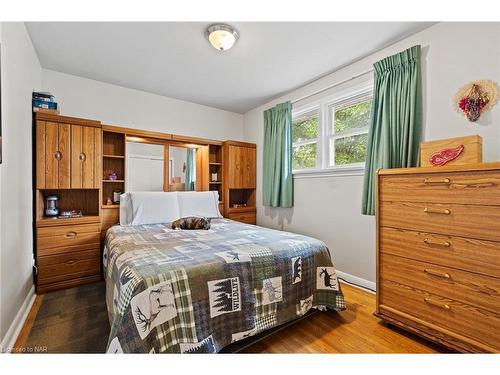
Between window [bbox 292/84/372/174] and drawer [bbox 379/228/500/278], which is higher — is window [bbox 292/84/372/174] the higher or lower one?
the higher one

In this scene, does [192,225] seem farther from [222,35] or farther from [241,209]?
[222,35]

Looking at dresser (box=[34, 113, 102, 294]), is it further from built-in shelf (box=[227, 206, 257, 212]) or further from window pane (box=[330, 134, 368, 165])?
window pane (box=[330, 134, 368, 165])

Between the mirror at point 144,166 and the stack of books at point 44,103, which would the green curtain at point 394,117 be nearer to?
the mirror at point 144,166

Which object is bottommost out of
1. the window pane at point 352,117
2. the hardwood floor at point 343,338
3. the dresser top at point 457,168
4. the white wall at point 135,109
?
the hardwood floor at point 343,338

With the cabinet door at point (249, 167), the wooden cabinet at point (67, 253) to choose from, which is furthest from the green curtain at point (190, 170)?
the wooden cabinet at point (67, 253)

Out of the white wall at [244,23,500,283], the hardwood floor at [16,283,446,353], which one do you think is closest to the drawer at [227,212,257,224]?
the white wall at [244,23,500,283]

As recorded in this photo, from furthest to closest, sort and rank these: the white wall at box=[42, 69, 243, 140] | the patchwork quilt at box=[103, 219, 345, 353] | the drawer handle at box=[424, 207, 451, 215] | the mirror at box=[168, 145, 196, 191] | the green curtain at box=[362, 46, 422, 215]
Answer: the mirror at box=[168, 145, 196, 191] < the white wall at box=[42, 69, 243, 140] < the green curtain at box=[362, 46, 422, 215] < the drawer handle at box=[424, 207, 451, 215] < the patchwork quilt at box=[103, 219, 345, 353]

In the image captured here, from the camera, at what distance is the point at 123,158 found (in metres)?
3.10

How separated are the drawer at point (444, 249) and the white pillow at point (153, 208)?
236 centimetres

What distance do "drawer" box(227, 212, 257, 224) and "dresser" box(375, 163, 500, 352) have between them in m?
2.32

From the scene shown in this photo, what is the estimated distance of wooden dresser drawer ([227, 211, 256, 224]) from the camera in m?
3.77

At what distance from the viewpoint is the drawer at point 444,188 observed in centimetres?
129

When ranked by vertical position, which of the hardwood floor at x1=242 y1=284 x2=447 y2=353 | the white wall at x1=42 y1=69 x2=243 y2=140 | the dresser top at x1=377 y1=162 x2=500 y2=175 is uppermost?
the white wall at x1=42 y1=69 x2=243 y2=140
